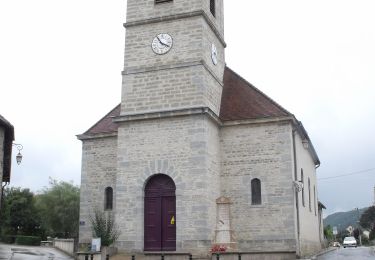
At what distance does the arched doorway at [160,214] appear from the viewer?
2188cm

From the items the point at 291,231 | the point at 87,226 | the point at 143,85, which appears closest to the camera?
the point at 291,231

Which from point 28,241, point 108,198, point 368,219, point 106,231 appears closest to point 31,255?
point 106,231

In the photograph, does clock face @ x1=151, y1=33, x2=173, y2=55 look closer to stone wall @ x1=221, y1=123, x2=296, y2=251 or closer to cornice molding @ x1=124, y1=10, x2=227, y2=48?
cornice molding @ x1=124, y1=10, x2=227, y2=48

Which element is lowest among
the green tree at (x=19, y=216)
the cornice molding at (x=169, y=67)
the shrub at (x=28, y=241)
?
the shrub at (x=28, y=241)

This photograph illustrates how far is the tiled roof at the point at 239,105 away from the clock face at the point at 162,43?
389 centimetres

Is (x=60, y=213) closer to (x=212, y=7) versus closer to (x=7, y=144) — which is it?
(x=7, y=144)

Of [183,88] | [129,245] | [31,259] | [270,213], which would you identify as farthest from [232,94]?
[31,259]

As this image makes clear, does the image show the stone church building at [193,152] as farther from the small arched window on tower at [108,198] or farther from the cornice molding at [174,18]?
the small arched window on tower at [108,198]

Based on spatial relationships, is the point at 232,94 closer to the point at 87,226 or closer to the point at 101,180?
the point at 101,180

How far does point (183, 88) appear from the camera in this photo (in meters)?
22.8

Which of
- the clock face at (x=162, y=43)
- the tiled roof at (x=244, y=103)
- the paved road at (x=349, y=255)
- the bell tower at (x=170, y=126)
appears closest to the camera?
the bell tower at (x=170, y=126)

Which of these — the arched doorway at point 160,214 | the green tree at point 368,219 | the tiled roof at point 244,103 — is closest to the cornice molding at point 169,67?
the tiled roof at point 244,103

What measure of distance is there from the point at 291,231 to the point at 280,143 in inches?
152

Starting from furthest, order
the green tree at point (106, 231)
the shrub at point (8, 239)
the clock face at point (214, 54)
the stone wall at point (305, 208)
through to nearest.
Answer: the shrub at point (8, 239) < the stone wall at point (305, 208) < the clock face at point (214, 54) < the green tree at point (106, 231)
